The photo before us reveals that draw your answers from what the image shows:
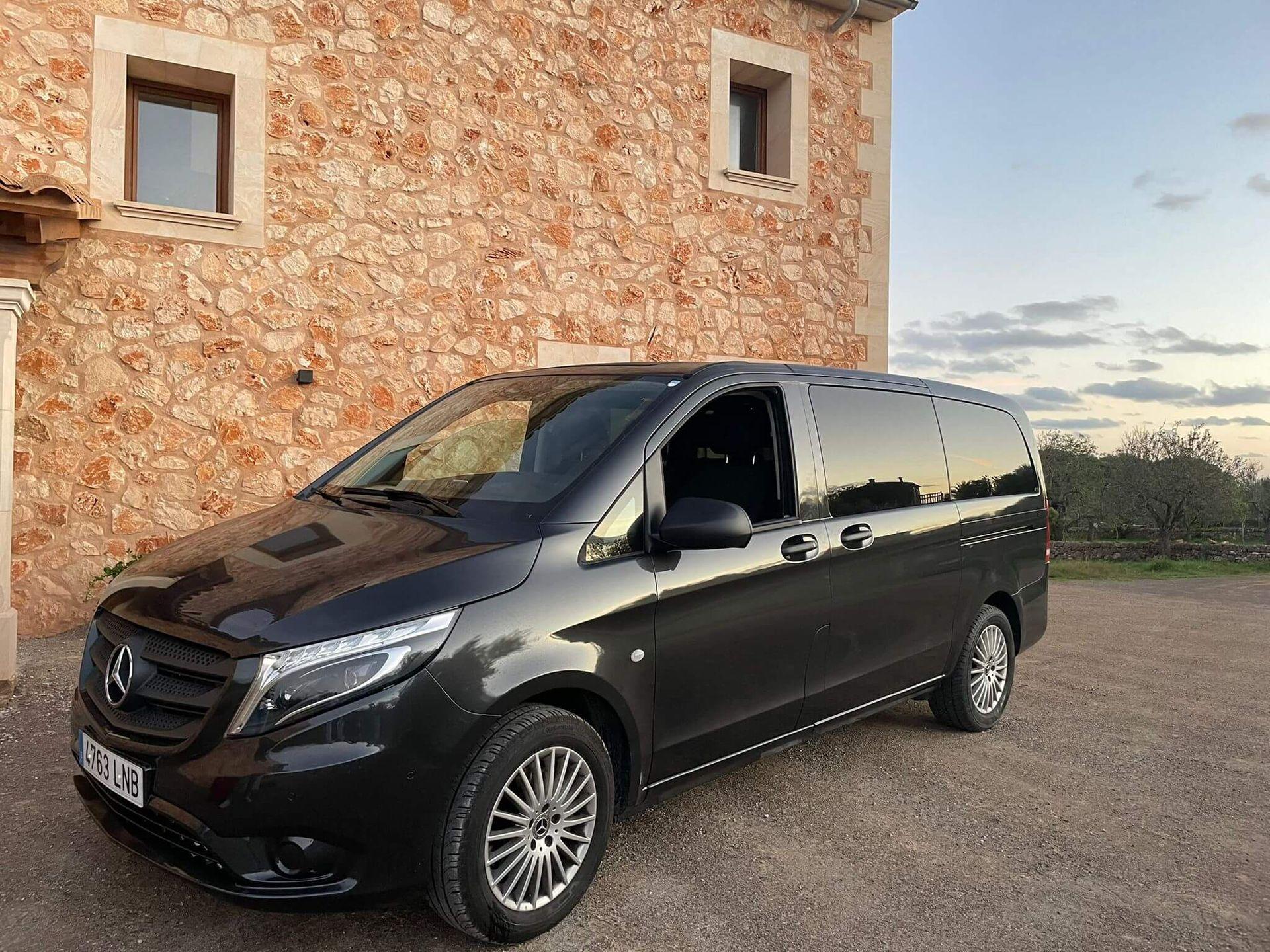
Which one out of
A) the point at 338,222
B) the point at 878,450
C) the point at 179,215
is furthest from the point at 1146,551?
the point at 179,215

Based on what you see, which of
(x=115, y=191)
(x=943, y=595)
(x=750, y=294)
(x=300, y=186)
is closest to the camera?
(x=943, y=595)

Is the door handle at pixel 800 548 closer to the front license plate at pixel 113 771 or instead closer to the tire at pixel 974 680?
the tire at pixel 974 680

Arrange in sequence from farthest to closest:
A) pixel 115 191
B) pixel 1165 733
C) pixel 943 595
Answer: pixel 115 191 → pixel 1165 733 → pixel 943 595

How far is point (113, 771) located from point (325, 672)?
82cm

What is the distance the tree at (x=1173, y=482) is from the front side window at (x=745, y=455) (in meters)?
34.7

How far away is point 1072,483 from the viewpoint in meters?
43.2

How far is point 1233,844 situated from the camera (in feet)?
12.2

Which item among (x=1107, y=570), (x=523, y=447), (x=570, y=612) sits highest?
(x=523, y=447)

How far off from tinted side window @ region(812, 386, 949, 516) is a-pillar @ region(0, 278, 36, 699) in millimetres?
4622

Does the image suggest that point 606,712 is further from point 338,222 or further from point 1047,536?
point 338,222

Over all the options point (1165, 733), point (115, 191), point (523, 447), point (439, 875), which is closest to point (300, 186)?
point (115, 191)

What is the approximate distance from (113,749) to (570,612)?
1396mm

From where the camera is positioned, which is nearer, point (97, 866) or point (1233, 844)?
point (97, 866)

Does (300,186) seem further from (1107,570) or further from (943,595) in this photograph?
(1107,570)
